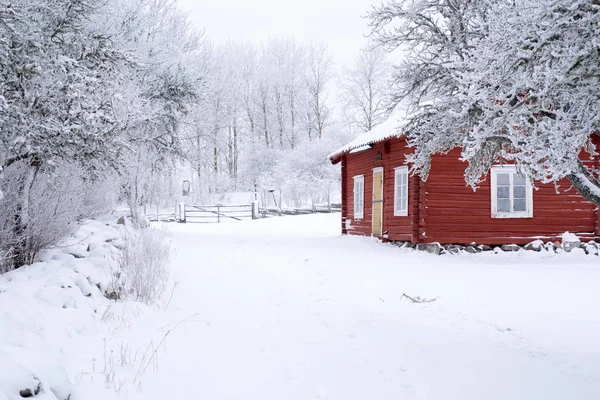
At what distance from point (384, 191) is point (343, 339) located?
10.8 metres

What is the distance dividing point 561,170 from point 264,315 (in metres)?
3.74

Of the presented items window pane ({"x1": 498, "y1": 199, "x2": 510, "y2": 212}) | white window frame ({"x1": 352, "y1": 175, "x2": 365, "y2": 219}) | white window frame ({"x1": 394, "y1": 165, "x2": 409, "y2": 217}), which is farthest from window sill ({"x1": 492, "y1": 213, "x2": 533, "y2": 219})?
white window frame ({"x1": 352, "y1": 175, "x2": 365, "y2": 219})

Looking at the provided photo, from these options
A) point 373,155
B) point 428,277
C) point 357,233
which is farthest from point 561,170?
point 357,233

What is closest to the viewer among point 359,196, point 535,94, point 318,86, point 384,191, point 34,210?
point 535,94

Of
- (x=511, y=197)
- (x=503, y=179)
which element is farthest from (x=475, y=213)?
(x=503, y=179)

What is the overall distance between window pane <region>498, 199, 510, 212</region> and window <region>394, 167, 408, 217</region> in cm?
259

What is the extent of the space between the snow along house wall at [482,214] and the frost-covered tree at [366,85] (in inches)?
821

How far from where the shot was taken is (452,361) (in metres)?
4.55

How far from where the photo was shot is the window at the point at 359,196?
17.5 m

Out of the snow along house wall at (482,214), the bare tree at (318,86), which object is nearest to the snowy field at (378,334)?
the snow along house wall at (482,214)

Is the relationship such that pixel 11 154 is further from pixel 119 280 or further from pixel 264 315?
pixel 264 315

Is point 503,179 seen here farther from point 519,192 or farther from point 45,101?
point 45,101

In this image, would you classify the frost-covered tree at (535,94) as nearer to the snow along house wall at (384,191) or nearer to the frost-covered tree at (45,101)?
the frost-covered tree at (45,101)

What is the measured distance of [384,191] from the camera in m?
15.5
